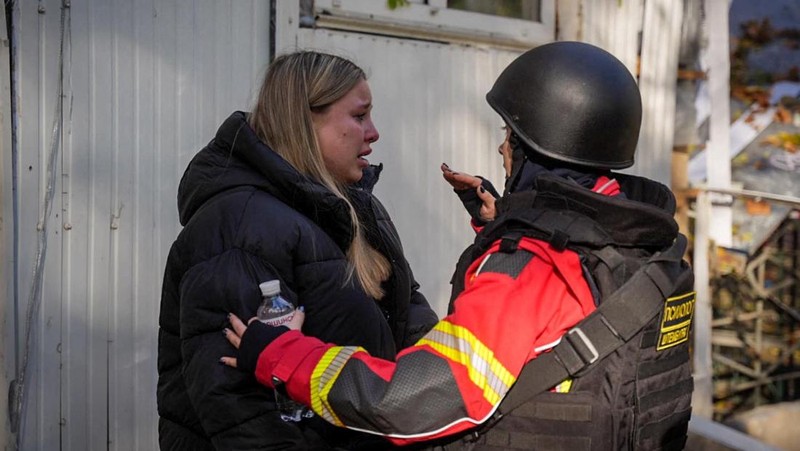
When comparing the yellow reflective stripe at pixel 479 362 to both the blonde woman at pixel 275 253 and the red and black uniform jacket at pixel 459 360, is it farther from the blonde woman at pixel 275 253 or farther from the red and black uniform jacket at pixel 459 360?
the blonde woman at pixel 275 253

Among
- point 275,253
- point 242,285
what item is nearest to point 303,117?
point 275,253

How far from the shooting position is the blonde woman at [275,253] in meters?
2.48

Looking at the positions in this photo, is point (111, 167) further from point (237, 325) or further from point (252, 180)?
point (237, 325)

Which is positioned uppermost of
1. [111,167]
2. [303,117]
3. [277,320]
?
[303,117]

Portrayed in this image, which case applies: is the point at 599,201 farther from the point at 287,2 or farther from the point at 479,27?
the point at 479,27

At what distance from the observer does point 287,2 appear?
484 centimetres

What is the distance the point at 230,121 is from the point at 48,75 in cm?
168

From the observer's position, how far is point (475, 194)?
3215 millimetres

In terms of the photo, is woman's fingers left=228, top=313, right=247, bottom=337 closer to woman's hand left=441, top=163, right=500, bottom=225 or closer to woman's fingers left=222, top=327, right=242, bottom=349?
woman's fingers left=222, top=327, right=242, bottom=349

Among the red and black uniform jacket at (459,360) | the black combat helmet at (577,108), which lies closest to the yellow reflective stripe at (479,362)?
the red and black uniform jacket at (459,360)

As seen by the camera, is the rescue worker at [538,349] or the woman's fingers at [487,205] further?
the woman's fingers at [487,205]

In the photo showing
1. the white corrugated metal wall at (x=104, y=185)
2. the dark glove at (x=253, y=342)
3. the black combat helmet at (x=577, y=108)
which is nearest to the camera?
the dark glove at (x=253, y=342)

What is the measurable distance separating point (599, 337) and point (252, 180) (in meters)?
1.06

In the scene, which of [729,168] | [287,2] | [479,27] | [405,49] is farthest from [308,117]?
[729,168]
